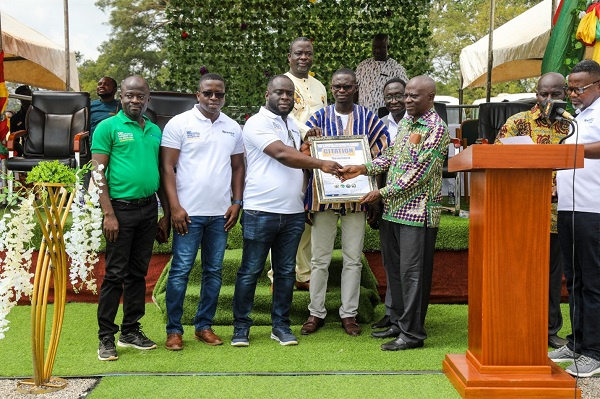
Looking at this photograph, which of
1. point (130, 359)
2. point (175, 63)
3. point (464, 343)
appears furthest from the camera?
point (175, 63)

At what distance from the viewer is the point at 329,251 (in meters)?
5.31

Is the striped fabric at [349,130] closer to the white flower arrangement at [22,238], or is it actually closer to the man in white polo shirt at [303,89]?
the man in white polo shirt at [303,89]

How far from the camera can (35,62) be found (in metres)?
12.3

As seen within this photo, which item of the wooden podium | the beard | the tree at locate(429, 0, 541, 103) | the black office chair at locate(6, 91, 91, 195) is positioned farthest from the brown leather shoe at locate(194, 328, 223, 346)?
the tree at locate(429, 0, 541, 103)

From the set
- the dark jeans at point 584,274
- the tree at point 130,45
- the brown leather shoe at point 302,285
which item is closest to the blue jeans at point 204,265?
the brown leather shoe at point 302,285

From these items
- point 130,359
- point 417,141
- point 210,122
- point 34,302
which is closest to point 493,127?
point 417,141

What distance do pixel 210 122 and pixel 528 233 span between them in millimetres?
2221

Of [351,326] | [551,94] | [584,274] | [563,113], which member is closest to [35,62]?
[351,326]

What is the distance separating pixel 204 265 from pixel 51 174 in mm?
1478

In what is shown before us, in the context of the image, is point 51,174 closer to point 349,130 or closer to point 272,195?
point 272,195

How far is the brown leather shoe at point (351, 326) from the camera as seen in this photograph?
5.27 meters

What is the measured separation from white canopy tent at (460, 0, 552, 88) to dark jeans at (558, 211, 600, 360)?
6778 millimetres

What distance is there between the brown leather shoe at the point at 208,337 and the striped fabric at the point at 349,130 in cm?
112

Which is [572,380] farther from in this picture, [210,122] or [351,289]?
[210,122]
